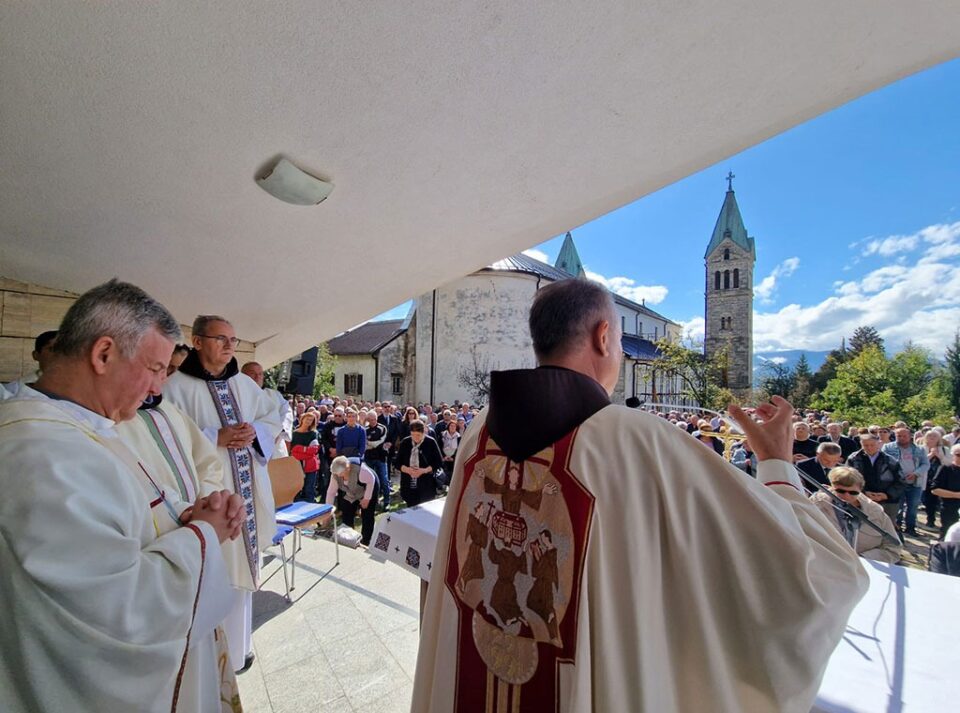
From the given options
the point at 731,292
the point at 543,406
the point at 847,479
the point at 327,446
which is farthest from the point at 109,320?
the point at 731,292

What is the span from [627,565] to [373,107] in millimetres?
2476

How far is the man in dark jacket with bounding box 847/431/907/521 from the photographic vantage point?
20.3 ft

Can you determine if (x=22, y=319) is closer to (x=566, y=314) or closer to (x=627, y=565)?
(x=566, y=314)

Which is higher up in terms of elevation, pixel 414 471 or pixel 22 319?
pixel 22 319

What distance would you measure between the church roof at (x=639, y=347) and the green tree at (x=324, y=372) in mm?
22643

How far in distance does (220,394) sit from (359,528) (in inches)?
162

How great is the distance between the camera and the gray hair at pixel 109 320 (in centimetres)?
123

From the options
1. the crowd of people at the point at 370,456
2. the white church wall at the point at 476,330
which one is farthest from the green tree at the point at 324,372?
the crowd of people at the point at 370,456

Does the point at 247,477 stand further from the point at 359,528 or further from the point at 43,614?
the point at 359,528

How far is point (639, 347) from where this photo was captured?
143ft

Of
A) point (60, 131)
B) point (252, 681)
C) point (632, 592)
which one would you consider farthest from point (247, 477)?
point (632, 592)

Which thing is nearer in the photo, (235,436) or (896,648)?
(896,648)

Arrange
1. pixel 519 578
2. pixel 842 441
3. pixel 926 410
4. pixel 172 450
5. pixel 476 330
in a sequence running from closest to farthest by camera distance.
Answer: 1. pixel 519 578
2. pixel 172 450
3. pixel 842 441
4. pixel 926 410
5. pixel 476 330

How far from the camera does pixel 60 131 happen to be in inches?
91.7
